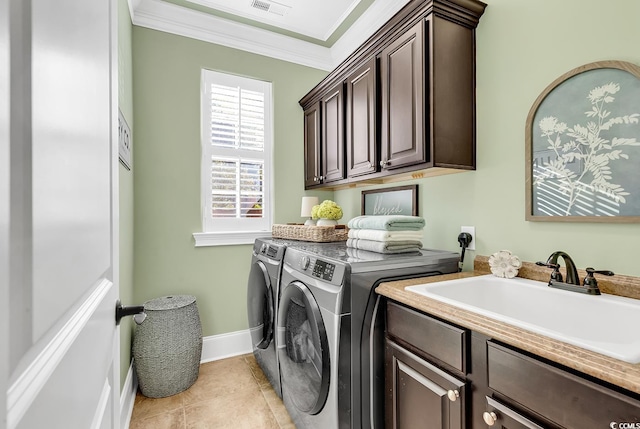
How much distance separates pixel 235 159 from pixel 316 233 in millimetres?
1095

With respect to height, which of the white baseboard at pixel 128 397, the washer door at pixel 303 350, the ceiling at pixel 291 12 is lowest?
the white baseboard at pixel 128 397

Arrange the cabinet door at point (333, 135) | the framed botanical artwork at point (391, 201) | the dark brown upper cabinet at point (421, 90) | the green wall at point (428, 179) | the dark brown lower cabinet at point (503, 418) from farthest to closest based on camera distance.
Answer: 1. the cabinet door at point (333, 135)
2. the framed botanical artwork at point (391, 201)
3. the dark brown upper cabinet at point (421, 90)
4. the green wall at point (428, 179)
5. the dark brown lower cabinet at point (503, 418)

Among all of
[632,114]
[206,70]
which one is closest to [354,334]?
[632,114]

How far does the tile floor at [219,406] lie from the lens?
5.82ft

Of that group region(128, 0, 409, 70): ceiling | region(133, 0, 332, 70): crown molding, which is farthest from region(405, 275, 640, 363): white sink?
region(133, 0, 332, 70): crown molding

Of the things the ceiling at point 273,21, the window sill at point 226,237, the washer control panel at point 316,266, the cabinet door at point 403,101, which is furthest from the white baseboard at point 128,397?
the ceiling at point 273,21

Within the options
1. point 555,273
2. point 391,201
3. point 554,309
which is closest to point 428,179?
point 391,201

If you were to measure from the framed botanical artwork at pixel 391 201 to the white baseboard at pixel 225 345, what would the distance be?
5.01 feet

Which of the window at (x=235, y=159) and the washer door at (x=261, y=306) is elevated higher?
the window at (x=235, y=159)

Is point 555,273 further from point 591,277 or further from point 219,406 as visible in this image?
point 219,406

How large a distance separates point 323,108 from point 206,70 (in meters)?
1.05

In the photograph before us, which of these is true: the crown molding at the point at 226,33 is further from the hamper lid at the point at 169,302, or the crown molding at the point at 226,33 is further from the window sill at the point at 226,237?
the hamper lid at the point at 169,302

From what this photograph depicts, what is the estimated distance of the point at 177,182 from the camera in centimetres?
246

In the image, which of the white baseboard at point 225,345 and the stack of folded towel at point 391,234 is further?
the white baseboard at point 225,345
